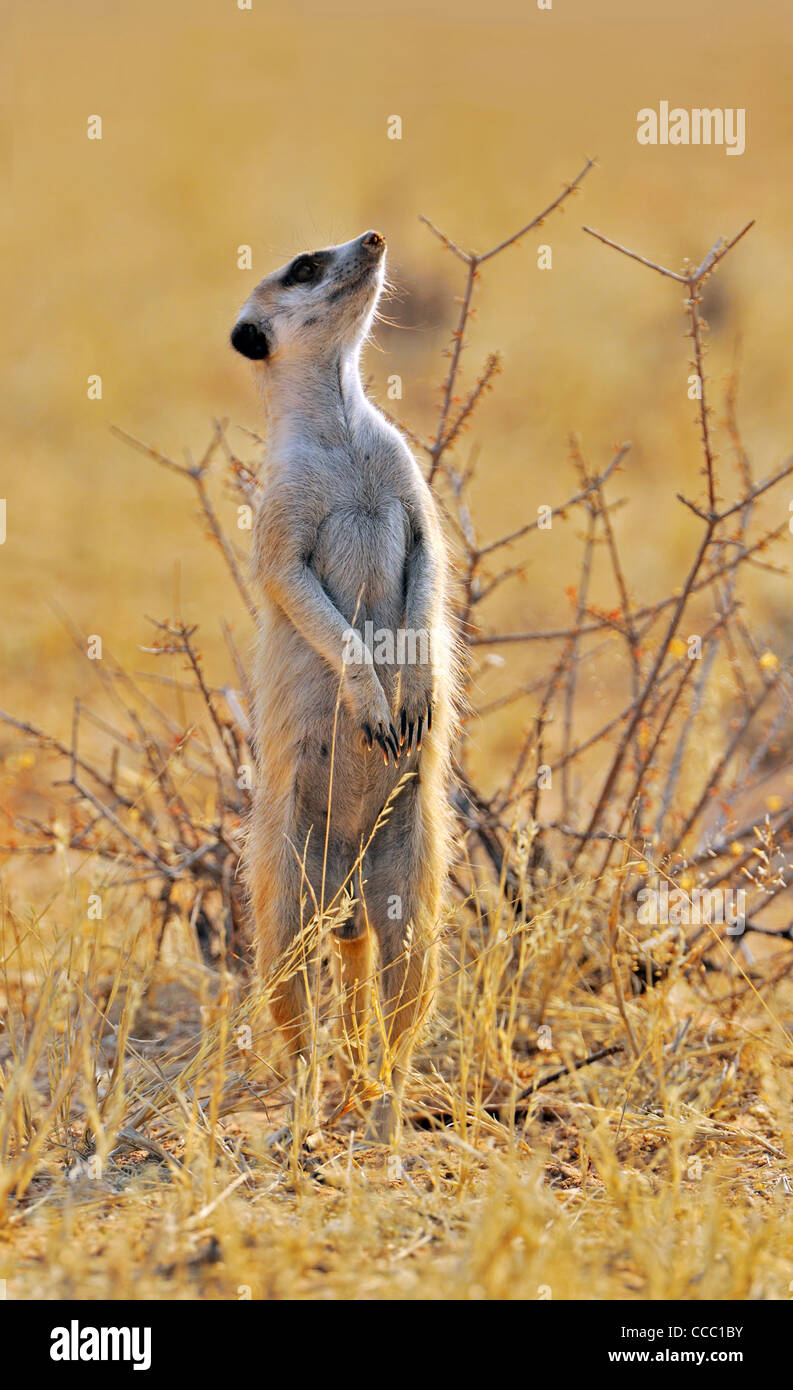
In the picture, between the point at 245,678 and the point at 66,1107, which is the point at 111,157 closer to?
the point at 245,678

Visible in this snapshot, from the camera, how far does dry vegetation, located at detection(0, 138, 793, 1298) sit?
230cm

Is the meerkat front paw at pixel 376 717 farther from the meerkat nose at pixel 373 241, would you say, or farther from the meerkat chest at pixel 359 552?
the meerkat nose at pixel 373 241

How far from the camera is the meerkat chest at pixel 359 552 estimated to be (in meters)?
3.62

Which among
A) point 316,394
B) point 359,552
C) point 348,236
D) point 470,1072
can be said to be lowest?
point 470,1072

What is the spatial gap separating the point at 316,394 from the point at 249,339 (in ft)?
0.93

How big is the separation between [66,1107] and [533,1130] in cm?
130

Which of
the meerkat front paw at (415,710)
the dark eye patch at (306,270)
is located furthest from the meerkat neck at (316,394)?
the meerkat front paw at (415,710)

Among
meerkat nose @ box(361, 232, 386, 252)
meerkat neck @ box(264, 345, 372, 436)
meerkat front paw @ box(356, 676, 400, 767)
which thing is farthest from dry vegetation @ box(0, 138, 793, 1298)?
meerkat front paw @ box(356, 676, 400, 767)

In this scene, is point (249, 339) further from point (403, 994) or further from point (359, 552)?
point (403, 994)

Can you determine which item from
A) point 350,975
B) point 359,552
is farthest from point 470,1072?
point 359,552

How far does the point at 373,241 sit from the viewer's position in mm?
3680

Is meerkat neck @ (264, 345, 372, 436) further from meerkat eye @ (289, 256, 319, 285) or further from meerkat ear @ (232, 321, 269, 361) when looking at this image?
meerkat eye @ (289, 256, 319, 285)

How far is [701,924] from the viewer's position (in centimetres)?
407

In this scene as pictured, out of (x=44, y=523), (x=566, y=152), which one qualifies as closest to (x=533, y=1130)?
(x=44, y=523)
